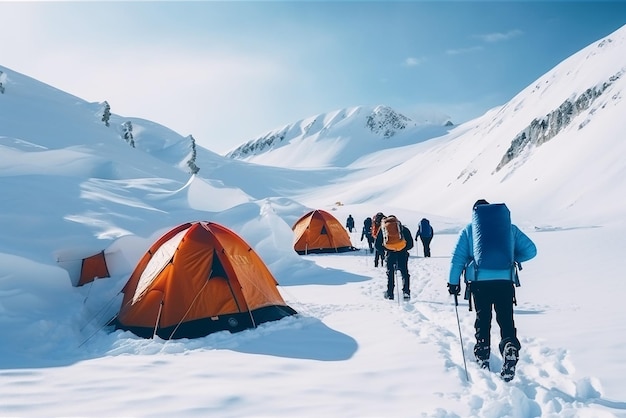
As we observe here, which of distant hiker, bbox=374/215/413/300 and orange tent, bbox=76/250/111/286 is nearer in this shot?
orange tent, bbox=76/250/111/286

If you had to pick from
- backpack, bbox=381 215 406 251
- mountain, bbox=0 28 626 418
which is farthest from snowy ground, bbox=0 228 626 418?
backpack, bbox=381 215 406 251

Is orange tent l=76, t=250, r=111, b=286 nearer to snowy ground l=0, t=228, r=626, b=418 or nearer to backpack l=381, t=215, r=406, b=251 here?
snowy ground l=0, t=228, r=626, b=418

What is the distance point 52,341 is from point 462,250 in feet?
21.8

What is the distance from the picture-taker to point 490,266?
5105 mm

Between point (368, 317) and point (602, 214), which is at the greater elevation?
point (602, 214)

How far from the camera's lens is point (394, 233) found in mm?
10281

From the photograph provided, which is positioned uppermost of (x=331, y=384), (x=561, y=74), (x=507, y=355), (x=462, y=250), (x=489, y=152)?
(x=561, y=74)

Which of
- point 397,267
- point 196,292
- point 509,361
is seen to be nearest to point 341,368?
point 509,361

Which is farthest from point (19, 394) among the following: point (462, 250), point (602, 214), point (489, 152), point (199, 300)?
point (489, 152)

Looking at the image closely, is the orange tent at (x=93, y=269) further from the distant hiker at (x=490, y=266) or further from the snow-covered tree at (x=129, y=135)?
the snow-covered tree at (x=129, y=135)

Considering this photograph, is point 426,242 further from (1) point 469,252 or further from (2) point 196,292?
(1) point 469,252

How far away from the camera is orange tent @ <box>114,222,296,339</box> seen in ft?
25.0

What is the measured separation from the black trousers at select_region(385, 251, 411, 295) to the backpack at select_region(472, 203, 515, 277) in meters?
4.95

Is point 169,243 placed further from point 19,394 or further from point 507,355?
A: point 507,355
